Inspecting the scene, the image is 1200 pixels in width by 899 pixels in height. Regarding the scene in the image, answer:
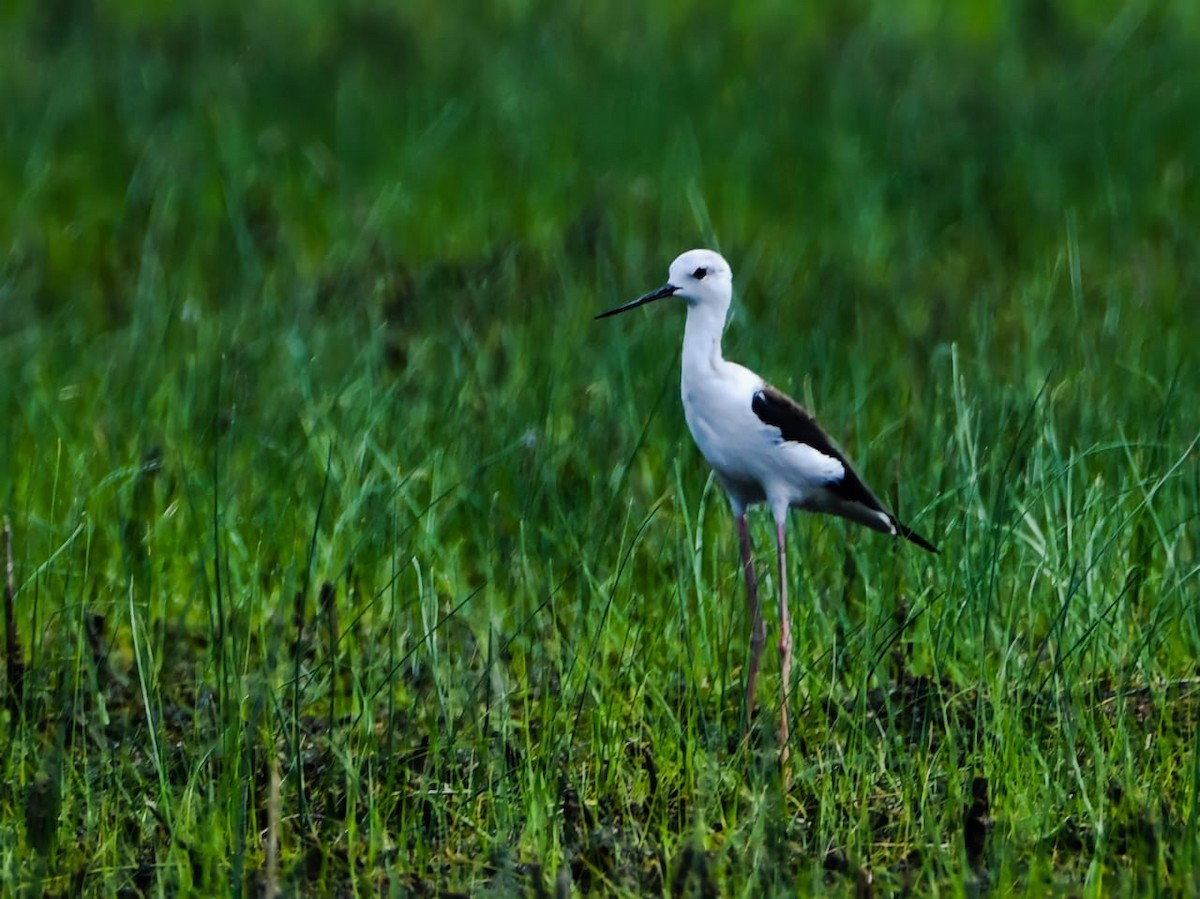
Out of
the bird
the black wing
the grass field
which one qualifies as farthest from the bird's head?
the grass field

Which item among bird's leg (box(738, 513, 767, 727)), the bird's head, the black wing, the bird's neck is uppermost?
the bird's head

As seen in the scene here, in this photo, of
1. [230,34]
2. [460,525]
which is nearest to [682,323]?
[460,525]

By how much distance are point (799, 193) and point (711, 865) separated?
17.1 feet

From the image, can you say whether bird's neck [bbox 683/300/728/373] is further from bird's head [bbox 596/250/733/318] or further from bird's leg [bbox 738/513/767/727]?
bird's leg [bbox 738/513/767/727]

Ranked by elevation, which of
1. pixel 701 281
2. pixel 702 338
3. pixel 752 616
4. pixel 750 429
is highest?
pixel 701 281

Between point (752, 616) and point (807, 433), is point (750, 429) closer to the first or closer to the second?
point (807, 433)

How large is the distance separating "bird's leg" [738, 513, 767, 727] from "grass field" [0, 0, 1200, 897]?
0.37 feet

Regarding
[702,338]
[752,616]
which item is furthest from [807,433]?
[752,616]

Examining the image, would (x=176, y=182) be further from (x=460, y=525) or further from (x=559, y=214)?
(x=460, y=525)

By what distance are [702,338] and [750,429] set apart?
0.21 metres

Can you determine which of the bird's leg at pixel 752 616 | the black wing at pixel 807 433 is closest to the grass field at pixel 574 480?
the bird's leg at pixel 752 616

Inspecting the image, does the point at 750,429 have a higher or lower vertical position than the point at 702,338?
lower

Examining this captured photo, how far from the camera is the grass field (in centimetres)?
381

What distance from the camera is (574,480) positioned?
17.7 ft
